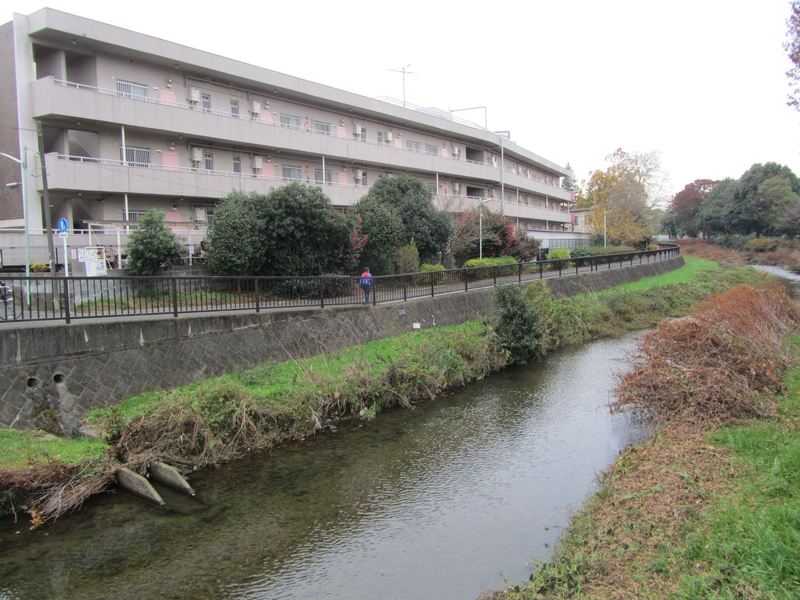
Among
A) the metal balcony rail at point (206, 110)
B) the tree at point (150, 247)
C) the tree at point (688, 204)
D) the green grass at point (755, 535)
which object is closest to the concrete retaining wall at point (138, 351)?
the tree at point (150, 247)

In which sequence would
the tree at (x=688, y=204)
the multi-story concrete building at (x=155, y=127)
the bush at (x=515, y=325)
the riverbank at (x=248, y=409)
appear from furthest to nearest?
the tree at (x=688, y=204) → the multi-story concrete building at (x=155, y=127) → the bush at (x=515, y=325) → the riverbank at (x=248, y=409)

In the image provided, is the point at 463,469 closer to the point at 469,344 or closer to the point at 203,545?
the point at 203,545

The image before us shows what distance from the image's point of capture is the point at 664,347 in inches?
491

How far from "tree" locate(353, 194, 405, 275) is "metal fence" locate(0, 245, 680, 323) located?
3.14m

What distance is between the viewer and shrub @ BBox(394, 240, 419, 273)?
24.9 metres

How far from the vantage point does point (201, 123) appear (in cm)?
2555

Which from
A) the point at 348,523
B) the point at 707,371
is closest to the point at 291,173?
the point at 707,371

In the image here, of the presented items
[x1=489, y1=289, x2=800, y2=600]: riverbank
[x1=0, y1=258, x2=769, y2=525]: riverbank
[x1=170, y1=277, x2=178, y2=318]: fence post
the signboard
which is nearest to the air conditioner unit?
the signboard

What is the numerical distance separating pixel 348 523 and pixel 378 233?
15432 mm

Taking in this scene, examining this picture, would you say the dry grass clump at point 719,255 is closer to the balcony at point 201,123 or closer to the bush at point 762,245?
the bush at point 762,245

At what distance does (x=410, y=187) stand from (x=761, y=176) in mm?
54380

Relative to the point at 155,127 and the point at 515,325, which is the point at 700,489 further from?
the point at 155,127

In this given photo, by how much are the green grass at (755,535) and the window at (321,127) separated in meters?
28.3

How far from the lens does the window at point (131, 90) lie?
23.8 metres
